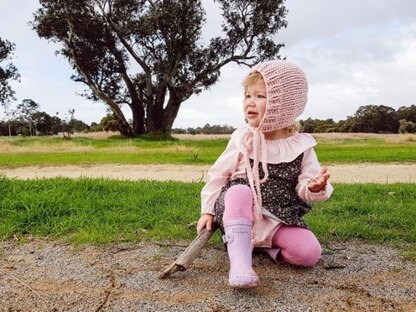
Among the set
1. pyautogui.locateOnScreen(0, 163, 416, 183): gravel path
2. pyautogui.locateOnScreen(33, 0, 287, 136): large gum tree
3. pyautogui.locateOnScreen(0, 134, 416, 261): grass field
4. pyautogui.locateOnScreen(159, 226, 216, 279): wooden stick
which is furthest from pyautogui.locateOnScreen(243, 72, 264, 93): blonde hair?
pyautogui.locateOnScreen(33, 0, 287, 136): large gum tree

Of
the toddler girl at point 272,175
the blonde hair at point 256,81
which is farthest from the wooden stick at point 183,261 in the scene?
the blonde hair at point 256,81

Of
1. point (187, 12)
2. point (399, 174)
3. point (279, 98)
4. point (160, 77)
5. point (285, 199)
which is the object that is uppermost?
point (187, 12)

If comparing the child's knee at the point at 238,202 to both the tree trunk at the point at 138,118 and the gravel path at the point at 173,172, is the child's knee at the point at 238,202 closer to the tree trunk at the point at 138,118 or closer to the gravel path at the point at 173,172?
the gravel path at the point at 173,172

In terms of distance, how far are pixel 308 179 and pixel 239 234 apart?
59 centimetres

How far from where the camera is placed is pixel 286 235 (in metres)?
2.93

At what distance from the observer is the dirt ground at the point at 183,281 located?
2.38m

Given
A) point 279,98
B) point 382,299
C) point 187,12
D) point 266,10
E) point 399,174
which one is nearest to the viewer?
point 382,299

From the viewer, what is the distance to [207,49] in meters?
25.6

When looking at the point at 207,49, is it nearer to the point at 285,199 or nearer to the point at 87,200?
the point at 87,200

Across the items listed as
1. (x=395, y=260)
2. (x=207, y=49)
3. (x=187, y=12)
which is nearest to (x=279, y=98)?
(x=395, y=260)

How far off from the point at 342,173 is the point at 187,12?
1597 cm

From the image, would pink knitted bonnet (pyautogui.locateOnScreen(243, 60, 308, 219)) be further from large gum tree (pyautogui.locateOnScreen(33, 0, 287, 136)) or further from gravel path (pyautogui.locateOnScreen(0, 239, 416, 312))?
large gum tree (pyautogui.locateOnScreen(33, 0, 287, 136))

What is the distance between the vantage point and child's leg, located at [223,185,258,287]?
2484 mm

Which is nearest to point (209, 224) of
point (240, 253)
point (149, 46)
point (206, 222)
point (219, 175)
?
point (206, 222)
